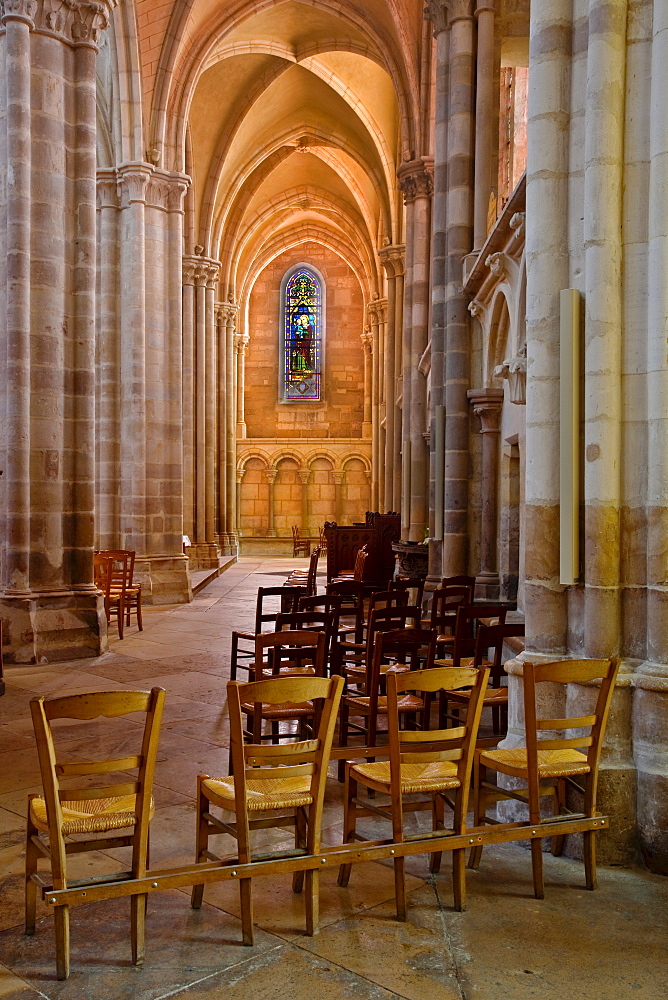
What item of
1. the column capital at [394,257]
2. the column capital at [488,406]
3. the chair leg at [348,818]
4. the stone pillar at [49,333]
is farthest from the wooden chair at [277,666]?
the column capital at [394,257]

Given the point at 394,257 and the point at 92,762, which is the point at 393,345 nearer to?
the point at 394,257

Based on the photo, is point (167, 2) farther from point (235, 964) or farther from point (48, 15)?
point (235, 964)

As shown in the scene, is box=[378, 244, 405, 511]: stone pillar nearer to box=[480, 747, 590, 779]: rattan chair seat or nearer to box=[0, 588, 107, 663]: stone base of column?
box=[0, 588, 107, 663]: stone base of column

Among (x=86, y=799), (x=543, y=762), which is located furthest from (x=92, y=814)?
(x=543, y=762)

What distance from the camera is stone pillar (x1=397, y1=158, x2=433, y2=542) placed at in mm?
16609

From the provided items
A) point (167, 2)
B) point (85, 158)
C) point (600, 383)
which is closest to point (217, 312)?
point (167, 2)

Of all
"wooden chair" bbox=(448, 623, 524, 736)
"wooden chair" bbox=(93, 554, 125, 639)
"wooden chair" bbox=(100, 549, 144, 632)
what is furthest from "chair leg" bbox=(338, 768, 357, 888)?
"wooden chair" bbox=(100, 549, 144, 632)

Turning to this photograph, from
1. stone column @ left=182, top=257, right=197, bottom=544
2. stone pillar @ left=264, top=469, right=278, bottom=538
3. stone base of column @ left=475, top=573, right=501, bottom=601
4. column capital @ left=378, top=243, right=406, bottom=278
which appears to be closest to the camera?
stone base of column @ left=475, top=573, right=501, bottom=601

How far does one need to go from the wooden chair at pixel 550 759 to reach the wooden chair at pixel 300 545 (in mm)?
Answer: 26942

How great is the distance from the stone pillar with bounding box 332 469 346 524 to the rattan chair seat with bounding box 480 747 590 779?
30081mm

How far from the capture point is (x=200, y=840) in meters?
3.76

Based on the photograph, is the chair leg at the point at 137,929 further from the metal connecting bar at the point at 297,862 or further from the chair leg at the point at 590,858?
the chair leg at the point at 590,858

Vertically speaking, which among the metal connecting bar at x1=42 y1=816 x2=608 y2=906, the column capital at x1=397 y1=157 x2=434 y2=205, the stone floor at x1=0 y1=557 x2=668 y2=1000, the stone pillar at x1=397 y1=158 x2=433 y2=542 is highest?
the column capital at x1=397 y1=157 x2=434 y2=205

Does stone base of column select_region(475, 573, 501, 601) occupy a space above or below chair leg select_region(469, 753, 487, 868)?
above
